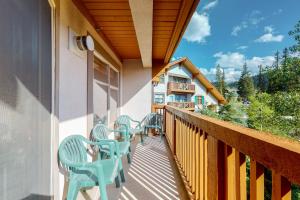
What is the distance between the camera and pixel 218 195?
1252 mm

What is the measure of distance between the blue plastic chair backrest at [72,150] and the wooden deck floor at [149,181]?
475mm

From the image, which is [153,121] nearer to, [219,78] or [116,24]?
[116,24]

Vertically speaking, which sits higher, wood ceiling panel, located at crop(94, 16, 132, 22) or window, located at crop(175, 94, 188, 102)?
wood ceiling panel, located at crop(94, 16, 132, 22)

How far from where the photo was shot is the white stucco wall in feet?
21.1

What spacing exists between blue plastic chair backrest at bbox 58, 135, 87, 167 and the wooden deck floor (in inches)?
18.7

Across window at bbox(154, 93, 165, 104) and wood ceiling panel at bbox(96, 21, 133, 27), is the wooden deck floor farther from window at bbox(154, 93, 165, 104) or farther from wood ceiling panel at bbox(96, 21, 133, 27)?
window at bbox(154, 93, 165, 104)

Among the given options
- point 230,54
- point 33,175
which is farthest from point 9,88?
point 230,54

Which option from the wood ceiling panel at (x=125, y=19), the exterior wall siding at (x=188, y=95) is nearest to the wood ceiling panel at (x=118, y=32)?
the wood ceiling panel at (x=125, y=19)

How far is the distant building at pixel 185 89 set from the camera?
60.1 ft

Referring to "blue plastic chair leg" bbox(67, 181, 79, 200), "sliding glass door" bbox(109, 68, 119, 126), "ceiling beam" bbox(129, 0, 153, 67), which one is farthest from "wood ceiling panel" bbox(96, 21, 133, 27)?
"blue plastic chair leg" bbox(67, 181, 79, 200)

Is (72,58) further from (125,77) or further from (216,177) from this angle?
(125,77)

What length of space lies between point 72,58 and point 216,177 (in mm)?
1914

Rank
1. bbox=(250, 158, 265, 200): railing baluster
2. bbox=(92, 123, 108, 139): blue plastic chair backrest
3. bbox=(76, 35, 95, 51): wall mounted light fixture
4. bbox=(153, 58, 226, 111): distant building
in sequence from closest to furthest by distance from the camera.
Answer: bbox=(250, 158, 265, 200): railing baluster < bbox=(76, 35, 95, 51): wall mounted light fixture < bbox=(92, 123, 108, 139): blue plastic chair backrest < bbox=(153, 58, 226, 111): distant building

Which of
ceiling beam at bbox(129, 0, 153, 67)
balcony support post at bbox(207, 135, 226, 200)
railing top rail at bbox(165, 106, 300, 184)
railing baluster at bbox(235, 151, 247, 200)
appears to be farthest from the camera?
ceiling beam at bbox(129, 0, 153, 67)
